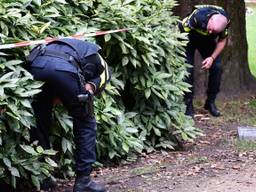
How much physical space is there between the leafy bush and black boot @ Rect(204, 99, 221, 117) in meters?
1.56

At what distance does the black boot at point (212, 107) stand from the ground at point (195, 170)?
890mm

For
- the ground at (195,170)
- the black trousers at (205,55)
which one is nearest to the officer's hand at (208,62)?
the black trousers at (205,55)

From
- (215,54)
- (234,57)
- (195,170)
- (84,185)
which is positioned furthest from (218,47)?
(84,185)

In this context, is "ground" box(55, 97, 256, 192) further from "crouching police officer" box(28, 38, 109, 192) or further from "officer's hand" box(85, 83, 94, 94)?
"officer's hand" box(85, 83, 94, 94)

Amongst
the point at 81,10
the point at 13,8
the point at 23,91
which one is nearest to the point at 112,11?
the point at 81,10

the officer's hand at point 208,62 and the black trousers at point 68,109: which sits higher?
the black trousers at point 68,109

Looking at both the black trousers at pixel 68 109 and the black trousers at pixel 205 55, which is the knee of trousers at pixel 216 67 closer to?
the black trousers at pixel 205 55

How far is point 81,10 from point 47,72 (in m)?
1.56

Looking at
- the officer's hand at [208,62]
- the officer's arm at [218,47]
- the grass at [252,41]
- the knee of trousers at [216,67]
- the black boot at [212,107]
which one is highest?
the officer's arm at [218,47]

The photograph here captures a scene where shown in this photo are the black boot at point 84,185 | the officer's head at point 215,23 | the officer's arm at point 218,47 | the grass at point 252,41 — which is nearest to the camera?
the black boot at point 84,185

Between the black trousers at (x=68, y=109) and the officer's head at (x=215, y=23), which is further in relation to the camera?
the officer's head at (x=215, y=23)

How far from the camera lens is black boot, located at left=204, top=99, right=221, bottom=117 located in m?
8.86

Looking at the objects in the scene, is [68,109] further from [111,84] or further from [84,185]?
[111,84]

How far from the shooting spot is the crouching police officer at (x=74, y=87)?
504cm
